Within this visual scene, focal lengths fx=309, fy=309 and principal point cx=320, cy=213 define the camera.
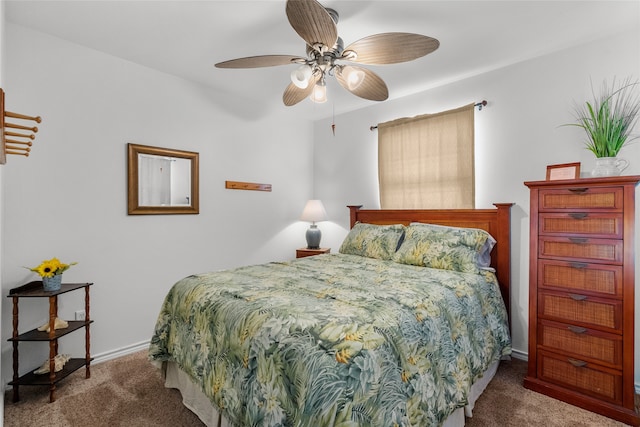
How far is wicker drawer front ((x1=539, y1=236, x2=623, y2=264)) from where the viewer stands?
1.86 meters

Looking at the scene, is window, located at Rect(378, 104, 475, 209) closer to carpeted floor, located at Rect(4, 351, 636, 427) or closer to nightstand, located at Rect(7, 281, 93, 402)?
carpeted floor, located at Rect(4, 351, 636, 427)

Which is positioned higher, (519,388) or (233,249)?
(233,249)

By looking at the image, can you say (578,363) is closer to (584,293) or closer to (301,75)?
(584,293)

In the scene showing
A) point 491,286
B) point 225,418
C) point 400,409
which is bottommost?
point 225,418

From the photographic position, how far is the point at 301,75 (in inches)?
76.7

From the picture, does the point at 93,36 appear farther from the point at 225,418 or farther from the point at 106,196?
the point at 225,418

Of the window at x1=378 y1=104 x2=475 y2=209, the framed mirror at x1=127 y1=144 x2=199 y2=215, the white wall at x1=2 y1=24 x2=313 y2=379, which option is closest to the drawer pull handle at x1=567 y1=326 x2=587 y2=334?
the window at x1=378 y1=104 x2=475 y2=209

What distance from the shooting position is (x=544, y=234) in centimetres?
212

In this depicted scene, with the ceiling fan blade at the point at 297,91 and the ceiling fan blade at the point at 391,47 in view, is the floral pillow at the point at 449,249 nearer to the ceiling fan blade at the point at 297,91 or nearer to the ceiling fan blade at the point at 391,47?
the ceiling fan blade at the point at 391,47

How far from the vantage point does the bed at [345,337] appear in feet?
3.69

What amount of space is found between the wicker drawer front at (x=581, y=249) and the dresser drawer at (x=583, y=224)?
40mm

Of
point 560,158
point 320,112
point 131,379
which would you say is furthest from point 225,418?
point 320,112

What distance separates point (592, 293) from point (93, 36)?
3896 millimetres

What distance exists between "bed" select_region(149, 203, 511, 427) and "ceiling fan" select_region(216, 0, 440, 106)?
133 centimetres
